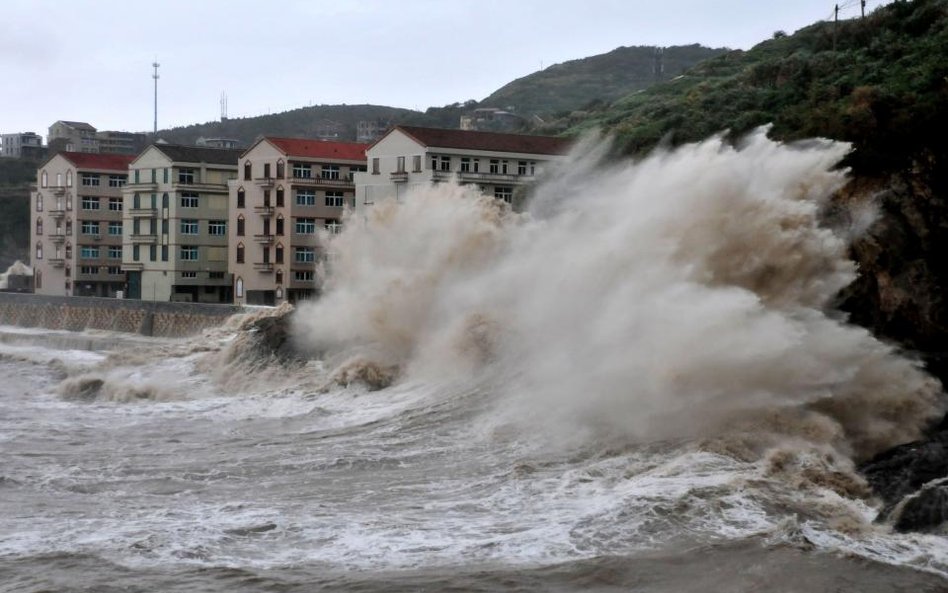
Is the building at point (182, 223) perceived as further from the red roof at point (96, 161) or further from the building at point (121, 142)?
the building at point (121, 142)

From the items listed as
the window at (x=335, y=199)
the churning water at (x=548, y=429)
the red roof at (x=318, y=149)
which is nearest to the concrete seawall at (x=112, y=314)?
the red roof at (x=318, y=149)

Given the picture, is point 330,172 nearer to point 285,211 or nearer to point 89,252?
point 285,211

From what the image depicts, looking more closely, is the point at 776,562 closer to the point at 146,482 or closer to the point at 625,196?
the point at 146,482

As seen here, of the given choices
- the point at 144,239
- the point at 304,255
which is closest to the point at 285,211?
the point at 304,255

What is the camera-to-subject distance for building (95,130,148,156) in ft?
472

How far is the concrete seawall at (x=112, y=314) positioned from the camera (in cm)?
4741

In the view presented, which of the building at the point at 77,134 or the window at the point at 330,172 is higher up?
the building at the point at 77,134

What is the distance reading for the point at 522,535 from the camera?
53.3 feet

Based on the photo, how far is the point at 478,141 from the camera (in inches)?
2092

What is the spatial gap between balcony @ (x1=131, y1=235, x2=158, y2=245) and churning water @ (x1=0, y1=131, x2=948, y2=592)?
30612 mm

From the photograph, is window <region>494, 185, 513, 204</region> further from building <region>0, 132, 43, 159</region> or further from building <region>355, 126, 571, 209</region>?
building <region>0, 132, 43, 159</region>

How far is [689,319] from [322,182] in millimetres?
38425

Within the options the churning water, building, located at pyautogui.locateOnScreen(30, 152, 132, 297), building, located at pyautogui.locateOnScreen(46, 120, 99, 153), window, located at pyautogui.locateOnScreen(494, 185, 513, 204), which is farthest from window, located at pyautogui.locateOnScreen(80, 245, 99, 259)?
building, located at pyautogui.locateOnScreen(46, 120, 99, 153)

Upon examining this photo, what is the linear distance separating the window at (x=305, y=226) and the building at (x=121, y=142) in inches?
3610
